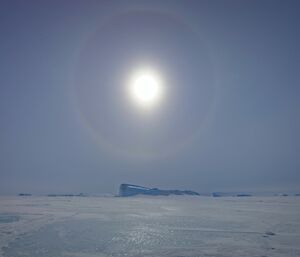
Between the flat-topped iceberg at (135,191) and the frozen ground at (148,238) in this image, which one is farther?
the flat-topped iceberg at (135,191)

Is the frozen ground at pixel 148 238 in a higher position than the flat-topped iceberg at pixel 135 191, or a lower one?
lower

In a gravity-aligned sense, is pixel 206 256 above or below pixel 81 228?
below

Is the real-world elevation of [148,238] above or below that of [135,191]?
below

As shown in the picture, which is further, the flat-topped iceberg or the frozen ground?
the flat-topped iceberg

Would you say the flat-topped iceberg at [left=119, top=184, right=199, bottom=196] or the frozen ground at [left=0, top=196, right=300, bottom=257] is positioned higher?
the flat-topped iceberg at [left=119, top=184, right=199, bottom=196]

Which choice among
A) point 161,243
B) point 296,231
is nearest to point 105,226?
point 161,243

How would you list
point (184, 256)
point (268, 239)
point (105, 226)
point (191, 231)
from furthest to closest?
1. point (105, 226)
2. point (191, 231)
3. point (268, 239)
4. point (184, 256)

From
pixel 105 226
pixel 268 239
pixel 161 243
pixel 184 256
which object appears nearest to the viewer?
pixel 184 256

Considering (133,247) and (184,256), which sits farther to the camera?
(133,247)

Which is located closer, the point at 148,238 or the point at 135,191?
the point at 148,238

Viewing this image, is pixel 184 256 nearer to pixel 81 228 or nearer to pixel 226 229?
pixel 226 229
